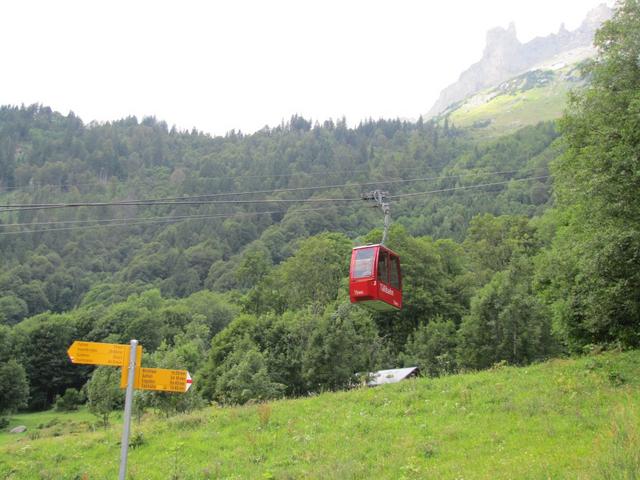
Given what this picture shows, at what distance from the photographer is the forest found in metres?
22.8

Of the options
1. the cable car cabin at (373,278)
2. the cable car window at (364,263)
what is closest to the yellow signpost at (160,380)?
the cable car cabin at (373,278)

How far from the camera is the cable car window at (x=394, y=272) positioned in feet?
77.6

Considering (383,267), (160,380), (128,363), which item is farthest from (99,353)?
(383,267)

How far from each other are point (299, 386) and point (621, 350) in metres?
27.6

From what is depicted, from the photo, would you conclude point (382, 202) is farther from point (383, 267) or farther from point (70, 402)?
point (70, 402)

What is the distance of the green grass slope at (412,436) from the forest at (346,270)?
16.3ft

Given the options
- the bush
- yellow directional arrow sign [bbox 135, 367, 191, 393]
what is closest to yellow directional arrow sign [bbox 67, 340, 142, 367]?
yellow directional arrow sign [bbox 135, 367, 191, 393]

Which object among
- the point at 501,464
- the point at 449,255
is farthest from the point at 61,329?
A: the point at 501,464

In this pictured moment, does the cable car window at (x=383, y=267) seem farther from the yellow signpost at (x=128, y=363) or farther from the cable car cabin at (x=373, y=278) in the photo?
the yellow signpost at (x=128, y=363)

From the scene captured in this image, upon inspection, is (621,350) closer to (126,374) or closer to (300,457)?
(300,457)

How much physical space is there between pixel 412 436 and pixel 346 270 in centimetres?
5507

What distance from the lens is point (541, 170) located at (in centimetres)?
13838

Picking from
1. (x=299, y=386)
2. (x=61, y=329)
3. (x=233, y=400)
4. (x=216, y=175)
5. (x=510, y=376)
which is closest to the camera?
(x=510, y=376)

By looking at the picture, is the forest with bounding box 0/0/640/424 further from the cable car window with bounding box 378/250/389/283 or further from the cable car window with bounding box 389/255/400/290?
the cable car window with bounding box 389/255/400/290
